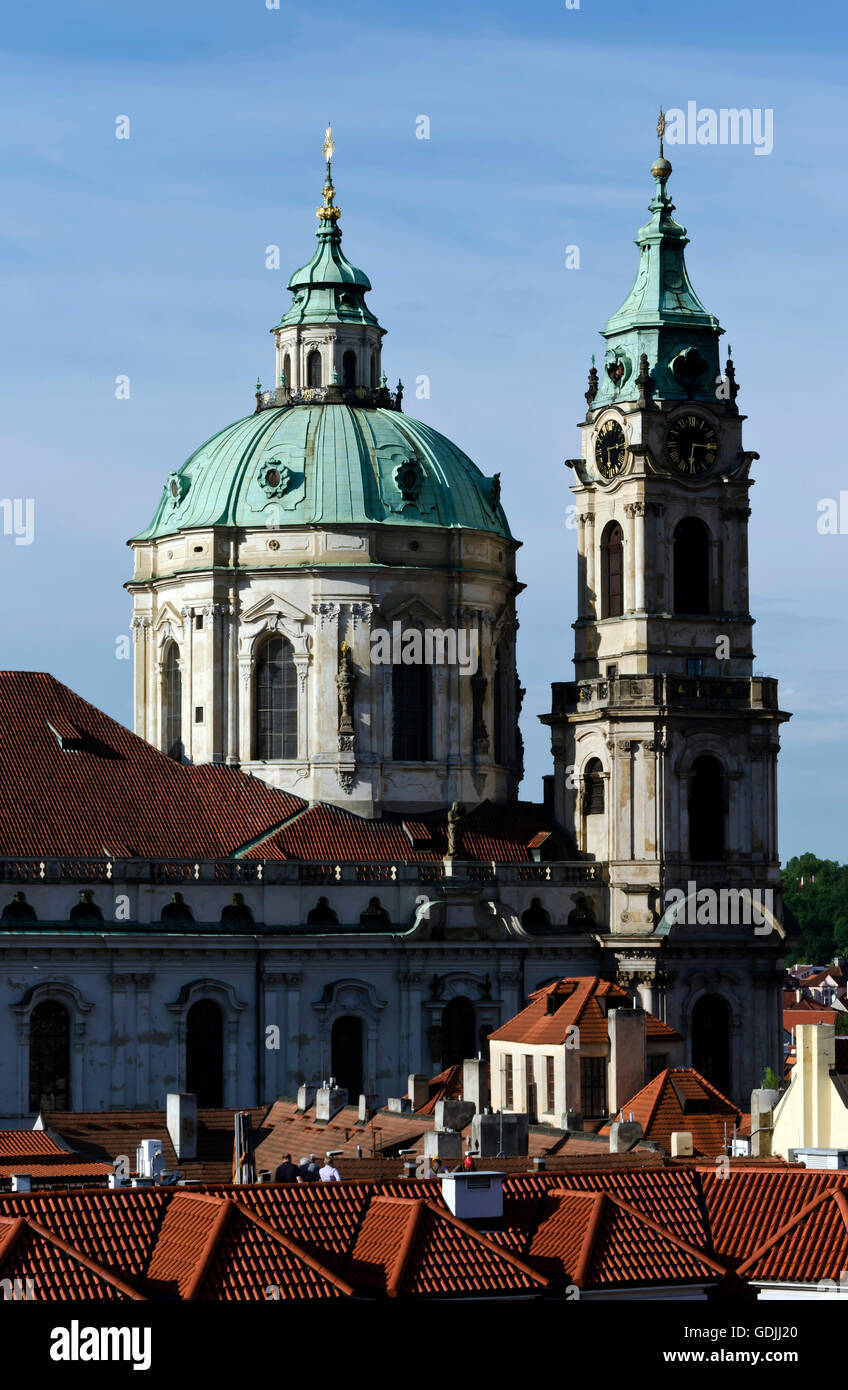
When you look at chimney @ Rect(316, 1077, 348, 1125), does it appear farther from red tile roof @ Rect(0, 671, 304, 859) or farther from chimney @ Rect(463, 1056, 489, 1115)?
red tile roof @ Rect(0, 671, 304, 859)

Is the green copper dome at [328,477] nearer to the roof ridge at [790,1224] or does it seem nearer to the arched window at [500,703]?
the arched window at [500,703]

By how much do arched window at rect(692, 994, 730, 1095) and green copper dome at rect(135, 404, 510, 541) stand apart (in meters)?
19.5

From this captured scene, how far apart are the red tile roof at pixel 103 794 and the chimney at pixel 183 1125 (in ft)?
62.6

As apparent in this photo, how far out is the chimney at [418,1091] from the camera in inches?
3610

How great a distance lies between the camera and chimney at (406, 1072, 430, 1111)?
91688mm

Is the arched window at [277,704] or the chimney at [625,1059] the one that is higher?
the arched window at [277,704]

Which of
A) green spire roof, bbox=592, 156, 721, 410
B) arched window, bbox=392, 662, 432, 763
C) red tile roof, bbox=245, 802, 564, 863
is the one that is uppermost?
green spire roof, bbox=592, 156, 721, 410

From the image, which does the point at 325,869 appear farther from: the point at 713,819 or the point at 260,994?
the point at 713,819

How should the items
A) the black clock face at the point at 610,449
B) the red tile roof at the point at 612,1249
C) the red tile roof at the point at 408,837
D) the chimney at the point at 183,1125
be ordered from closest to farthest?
the red tile roof at the point at 612,1249
the chimney at the point at 183,1125
the red tile roof at the point at 408,837
the black clock face at the point at 610,449

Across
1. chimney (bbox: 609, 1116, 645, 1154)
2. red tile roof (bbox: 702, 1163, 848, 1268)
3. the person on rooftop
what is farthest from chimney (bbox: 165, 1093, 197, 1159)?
red tile roof (bbox: 702, 1163, 848, 1268)

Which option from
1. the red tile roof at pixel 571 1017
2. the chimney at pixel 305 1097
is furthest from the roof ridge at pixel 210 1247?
the red tile roof at pixel 571 1017

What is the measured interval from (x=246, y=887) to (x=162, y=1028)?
5.97 m

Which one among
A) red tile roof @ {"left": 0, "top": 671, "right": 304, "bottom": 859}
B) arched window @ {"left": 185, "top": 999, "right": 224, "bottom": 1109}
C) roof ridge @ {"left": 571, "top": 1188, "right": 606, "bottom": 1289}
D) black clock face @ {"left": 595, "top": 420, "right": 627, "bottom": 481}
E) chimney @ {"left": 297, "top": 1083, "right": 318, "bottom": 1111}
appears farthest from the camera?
black clock face @ {"left": 595, "top": 420, "right": 627, "bottom": 481}
